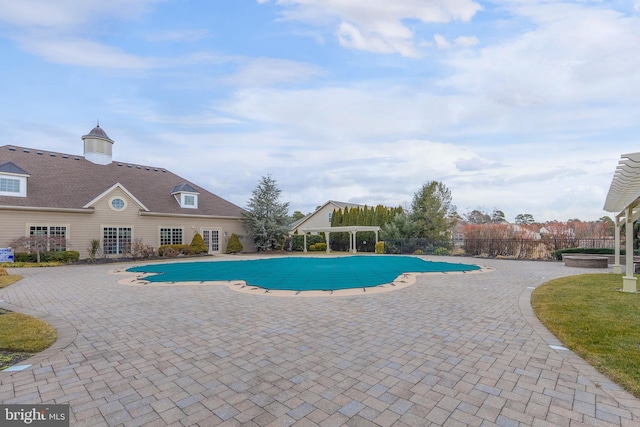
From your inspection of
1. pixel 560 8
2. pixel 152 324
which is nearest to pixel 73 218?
pixel 152 324

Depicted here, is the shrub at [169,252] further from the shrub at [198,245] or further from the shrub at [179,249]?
the shrub at [198,245]

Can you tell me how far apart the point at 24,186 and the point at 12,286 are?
34.7ft

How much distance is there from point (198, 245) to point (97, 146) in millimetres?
10238

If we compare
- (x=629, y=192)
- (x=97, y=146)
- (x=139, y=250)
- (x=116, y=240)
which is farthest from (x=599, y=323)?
(x=97, y=146)

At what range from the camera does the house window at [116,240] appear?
18375 mm

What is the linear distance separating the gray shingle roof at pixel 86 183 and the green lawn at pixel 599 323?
855 inches

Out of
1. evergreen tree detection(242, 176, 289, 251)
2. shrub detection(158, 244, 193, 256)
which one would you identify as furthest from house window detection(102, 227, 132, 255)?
evergreen tree detection(242, 176, 289, 251)

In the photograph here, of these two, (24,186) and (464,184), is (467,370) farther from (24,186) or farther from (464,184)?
(464,184)

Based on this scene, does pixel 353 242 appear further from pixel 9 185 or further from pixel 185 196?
pixel 9 185

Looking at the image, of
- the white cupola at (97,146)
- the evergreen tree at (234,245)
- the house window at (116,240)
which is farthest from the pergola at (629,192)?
the white cupola at (97,146)

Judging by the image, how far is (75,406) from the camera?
2654 mm

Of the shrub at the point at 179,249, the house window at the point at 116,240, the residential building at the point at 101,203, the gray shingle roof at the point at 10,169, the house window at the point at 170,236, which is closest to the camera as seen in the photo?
the gray shingle roof at the point at 10,169

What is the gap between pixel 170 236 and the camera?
21.5m

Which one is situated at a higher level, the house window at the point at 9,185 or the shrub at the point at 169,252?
the house window at the point at 9,185
